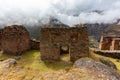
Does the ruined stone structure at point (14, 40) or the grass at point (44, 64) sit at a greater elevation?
the ruined stone structure at point (14, 40)

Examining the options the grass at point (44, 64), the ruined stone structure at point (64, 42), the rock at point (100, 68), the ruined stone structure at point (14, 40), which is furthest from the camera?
the ruined stone structure at point (14, 40)

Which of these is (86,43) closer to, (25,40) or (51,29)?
(51,29)

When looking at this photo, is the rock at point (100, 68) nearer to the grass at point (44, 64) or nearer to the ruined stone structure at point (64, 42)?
the grass at point (44, 64)

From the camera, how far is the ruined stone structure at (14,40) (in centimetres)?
3300

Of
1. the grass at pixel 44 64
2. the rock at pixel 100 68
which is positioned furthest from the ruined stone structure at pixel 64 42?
the rock at pixel 100 68

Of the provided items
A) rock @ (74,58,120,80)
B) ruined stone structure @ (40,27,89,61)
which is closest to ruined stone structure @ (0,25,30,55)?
ruined stone structure @ (40,27,89,61)

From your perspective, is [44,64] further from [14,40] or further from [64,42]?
[14,40]

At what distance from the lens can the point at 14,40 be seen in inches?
1298

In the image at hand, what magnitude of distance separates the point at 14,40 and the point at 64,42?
9171 mm

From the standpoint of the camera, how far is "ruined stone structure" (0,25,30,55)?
33.0 m

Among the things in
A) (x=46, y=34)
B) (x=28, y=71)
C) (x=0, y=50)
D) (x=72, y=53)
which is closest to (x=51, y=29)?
(x=46, y=34)

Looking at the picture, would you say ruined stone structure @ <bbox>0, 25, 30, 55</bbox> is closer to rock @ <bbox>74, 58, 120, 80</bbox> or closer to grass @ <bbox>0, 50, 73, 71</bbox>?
grass @ <bbox>0, 50, 73, 71</bbox>

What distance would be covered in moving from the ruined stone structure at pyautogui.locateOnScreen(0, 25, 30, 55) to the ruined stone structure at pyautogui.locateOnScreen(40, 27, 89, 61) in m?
6.45

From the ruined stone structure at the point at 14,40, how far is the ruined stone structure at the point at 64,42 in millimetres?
6455
